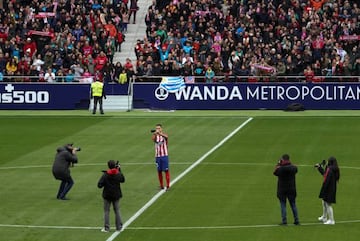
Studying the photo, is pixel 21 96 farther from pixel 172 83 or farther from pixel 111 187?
pixel 111 187

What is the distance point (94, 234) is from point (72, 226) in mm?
1300

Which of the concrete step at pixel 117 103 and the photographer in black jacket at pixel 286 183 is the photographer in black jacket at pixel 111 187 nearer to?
the photographer in black jacket at pixel 286 183

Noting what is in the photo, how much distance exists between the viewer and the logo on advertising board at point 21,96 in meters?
61.3

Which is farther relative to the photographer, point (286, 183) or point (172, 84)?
point (172, 84)

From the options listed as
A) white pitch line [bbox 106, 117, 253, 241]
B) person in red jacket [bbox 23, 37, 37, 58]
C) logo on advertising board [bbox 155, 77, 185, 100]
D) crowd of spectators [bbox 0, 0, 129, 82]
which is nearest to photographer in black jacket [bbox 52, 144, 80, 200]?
white pitch line [bbox 106, 117, 253, 241]

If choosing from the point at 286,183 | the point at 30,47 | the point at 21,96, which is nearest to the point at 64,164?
the point at 286,183

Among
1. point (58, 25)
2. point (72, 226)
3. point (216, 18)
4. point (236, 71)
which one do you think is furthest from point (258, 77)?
point (72, 226)

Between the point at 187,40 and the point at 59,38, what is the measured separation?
24.8 feet

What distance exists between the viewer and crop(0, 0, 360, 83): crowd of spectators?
61906 mm

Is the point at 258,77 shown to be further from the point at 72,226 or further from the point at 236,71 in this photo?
the point at 72,226

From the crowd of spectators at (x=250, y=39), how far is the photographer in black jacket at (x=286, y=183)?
3211 cm

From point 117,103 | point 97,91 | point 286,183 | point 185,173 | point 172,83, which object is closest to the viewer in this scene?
point 286,183

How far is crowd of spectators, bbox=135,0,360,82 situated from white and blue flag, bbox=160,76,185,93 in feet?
3.89

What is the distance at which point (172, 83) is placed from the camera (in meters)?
60.8
